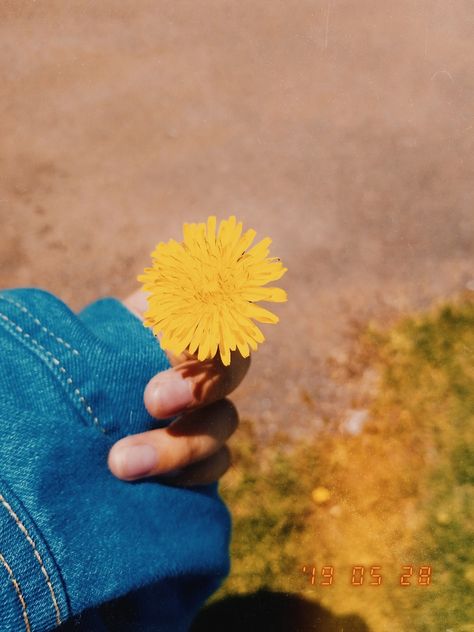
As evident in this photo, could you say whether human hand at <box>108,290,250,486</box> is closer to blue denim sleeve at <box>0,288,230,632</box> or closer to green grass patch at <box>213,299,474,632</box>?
blue denim sleeve at <box>0,288,230,632</box>

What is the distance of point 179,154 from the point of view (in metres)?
3.80

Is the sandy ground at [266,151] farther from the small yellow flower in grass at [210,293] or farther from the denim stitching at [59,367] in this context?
the small yellow flower in grass at [210,293]

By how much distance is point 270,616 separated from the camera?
110 inches

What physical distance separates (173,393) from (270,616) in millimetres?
1920

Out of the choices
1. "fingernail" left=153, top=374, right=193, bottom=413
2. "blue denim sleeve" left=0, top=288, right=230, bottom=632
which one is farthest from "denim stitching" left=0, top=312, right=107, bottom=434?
"fingernail" left=153, top=374, right=193, bottom=413

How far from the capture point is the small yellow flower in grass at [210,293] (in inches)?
46.9

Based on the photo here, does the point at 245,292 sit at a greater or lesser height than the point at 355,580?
greater

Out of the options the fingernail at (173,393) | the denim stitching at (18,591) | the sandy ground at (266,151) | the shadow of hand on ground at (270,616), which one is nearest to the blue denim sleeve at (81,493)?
the denim stitching at (18,591)

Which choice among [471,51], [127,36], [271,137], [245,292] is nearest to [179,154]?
[271,137]

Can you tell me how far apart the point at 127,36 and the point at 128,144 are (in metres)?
0.84

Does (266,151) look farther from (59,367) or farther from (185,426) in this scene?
(59,367)

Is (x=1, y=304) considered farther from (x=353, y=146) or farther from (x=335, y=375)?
Result: (x=353, y=146)

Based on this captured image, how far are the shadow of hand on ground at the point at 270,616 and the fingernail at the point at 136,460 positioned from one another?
1.78 m
